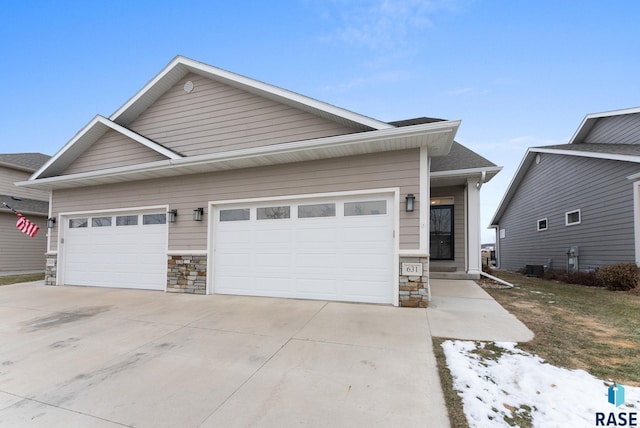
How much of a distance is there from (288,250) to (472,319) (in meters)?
3.71

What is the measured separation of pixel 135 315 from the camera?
514 cm

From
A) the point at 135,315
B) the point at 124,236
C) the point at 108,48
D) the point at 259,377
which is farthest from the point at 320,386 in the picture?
the point at 108,48

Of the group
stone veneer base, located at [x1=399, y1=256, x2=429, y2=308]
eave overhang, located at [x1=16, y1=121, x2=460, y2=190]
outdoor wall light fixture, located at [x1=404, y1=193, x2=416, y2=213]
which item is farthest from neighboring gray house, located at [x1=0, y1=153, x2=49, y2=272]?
stone veneer base, located at [x1=399, y1=256, x2=429, y2=308]

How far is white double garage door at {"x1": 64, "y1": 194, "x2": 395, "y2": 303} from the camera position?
18.8ft

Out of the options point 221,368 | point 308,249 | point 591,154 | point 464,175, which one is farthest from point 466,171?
point 221,368

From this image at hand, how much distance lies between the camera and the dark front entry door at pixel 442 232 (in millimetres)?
9195

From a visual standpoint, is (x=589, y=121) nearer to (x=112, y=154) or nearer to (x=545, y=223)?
(x=545, y=223)

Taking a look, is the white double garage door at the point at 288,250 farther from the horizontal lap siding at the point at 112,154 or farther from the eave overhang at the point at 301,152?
the horizontal lap siding at the point at 112,154

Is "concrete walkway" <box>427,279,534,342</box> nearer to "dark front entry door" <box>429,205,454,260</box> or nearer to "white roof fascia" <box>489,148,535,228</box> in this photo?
"dark front entry door" <box>429,205,454,260</box>

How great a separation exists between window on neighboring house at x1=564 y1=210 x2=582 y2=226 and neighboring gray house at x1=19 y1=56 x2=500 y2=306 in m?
4.70

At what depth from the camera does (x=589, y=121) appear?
1085 centimetres

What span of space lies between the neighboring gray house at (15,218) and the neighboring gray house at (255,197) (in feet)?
23.4

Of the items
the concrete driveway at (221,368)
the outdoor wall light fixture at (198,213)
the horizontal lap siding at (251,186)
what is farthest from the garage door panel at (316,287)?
the outdoor wall light fixture at (198,213)

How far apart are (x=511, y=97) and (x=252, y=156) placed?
34.2ft
